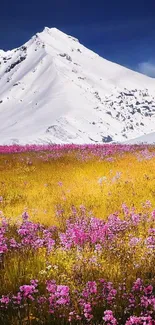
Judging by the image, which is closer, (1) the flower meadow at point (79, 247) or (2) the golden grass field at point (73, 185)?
(1) the flower meadow at point (79, 247)

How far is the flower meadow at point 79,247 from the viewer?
4.02 metres

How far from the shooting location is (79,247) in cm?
551

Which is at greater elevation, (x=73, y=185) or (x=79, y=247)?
(x=73, y=185)

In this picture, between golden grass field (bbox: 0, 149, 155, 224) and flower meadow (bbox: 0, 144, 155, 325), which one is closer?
flower meadow (bbox: 0, 144, 155, 325)

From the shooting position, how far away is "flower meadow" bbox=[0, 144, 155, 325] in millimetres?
4023

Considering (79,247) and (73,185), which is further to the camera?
(73,185)

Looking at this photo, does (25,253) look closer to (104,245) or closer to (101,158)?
(104,245)

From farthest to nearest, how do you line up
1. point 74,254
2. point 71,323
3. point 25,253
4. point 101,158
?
point 101,158, point 74,254, point 25,253, point 71,323

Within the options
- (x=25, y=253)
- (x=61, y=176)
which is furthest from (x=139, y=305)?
(x=61, y=176)

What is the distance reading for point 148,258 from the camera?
552cm

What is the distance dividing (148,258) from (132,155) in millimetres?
12061

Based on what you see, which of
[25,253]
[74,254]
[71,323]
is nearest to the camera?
[71,323]

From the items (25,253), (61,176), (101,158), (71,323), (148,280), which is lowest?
(71,323)

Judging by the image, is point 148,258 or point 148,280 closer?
point 148,280
